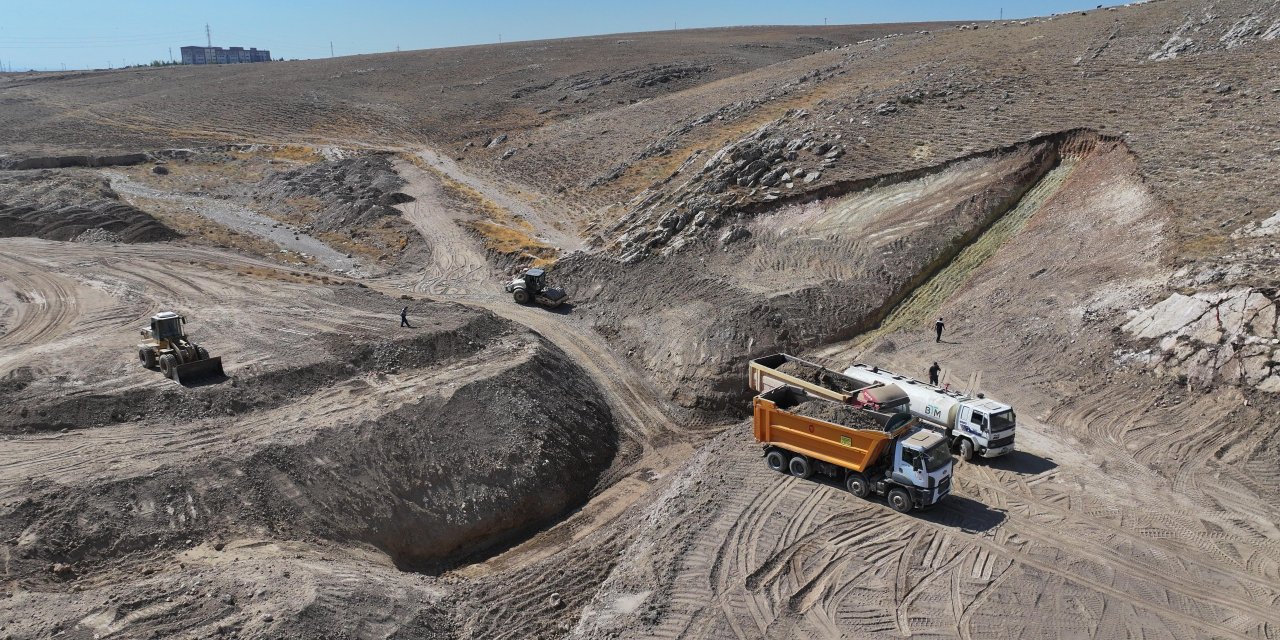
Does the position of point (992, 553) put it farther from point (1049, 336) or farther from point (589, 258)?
point (589, 258)

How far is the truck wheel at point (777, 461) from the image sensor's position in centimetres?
1830

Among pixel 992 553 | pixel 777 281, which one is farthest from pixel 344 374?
pixel 992 553

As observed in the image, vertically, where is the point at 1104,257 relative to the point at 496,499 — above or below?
above

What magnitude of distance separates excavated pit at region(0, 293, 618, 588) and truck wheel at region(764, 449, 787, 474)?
572 centimetres

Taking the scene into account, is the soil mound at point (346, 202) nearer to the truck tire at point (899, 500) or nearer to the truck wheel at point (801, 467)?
the truck wheel at point (801, 467)

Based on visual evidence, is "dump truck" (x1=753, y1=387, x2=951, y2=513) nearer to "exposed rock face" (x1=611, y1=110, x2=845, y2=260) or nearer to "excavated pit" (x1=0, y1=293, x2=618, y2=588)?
"excavated pit" (x1=0, y1=293, x2=618, y2=588)

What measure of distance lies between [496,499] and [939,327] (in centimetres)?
1471

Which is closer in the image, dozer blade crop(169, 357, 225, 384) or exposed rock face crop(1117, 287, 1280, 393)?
exposed rock face crop(1117, 287, 1280, 393)

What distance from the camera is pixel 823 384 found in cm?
2061

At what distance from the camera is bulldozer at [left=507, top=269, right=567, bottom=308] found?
103ft

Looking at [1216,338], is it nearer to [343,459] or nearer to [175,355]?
[343,459]

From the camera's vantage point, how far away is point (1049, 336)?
23641mm

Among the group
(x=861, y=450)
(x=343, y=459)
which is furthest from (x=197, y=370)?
(x=861, y=450)

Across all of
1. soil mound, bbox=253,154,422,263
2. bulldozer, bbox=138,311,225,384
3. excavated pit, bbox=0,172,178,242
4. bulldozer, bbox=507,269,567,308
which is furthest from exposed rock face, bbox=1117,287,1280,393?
excavated pit, bbox=0,172,178,242
